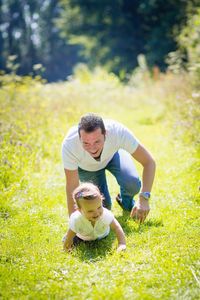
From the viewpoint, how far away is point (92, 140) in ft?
11.3

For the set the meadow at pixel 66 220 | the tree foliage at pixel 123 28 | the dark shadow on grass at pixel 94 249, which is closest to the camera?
the meadow at pixel 66 220

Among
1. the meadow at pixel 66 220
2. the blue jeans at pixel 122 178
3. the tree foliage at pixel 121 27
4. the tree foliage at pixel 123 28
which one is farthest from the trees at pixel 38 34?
the blue jeans at pixel 122 178

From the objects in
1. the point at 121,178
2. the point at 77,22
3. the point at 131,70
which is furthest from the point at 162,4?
the point at 121,178

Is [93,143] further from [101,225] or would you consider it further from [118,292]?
[118,292]

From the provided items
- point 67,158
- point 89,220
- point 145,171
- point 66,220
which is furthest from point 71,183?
point 145,171

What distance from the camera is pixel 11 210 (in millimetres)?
4340

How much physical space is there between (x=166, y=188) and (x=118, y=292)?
2.42 metres

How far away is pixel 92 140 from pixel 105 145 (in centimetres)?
38

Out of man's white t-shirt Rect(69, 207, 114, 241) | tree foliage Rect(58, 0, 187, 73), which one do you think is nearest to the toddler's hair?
man's white t-shirt Rect(69, 207, 114, 241)

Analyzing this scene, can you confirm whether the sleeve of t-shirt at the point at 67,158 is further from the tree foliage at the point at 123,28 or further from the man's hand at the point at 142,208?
the tree foliage at the point at 123,28

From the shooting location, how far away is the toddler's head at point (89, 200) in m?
3.15

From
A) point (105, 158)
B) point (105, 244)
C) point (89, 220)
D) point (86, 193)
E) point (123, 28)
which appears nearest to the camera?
point (86, 193)

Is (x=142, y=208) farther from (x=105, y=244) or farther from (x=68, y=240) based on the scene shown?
(x=68, y=240)

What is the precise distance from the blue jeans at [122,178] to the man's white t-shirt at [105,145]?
33 centimetres
